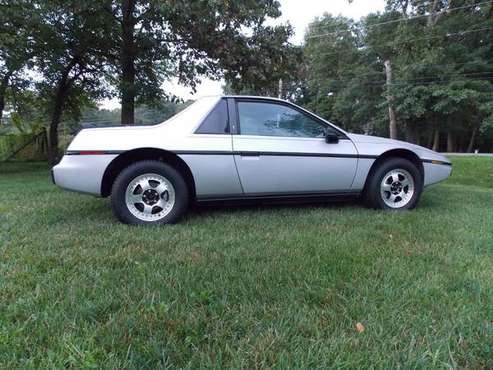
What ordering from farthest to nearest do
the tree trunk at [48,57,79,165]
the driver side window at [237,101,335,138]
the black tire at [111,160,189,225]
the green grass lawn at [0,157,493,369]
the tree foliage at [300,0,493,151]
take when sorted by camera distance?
the tree foliage at [300,0,493,151], the tree trunk at [48,57,79,165], the driver side window at [237,101,335,138], the black tire at [111,160,189,225], the green grass lawn at [0,157,493,369]

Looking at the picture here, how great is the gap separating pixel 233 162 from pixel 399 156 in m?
2.17

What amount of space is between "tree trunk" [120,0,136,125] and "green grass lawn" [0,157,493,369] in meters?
6.59

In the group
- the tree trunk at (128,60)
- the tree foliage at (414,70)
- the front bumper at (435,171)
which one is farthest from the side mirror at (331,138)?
the tree foliage at (414,70)

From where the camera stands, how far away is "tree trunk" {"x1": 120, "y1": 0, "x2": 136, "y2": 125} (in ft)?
30.7

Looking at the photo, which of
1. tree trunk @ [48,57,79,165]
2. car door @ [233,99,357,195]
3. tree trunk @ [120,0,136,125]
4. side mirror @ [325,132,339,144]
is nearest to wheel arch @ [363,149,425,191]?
car door @ [233,99,357,195]

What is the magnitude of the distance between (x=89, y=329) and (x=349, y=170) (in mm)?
3339

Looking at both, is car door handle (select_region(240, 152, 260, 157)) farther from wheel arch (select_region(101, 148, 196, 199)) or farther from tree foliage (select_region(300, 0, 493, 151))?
tree foliage (select_region(300, 0, 493, 151))

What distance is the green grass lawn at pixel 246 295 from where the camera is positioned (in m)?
1.52

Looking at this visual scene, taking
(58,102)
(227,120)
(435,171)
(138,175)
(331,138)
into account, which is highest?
(58,102)

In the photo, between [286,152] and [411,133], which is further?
[411,133]

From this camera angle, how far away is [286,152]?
157 inches

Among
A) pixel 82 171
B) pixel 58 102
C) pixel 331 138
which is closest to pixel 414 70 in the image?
pixel 58 102

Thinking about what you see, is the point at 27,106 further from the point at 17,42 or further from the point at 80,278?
the point at 80,278

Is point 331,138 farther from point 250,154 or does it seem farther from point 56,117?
point 56,117
